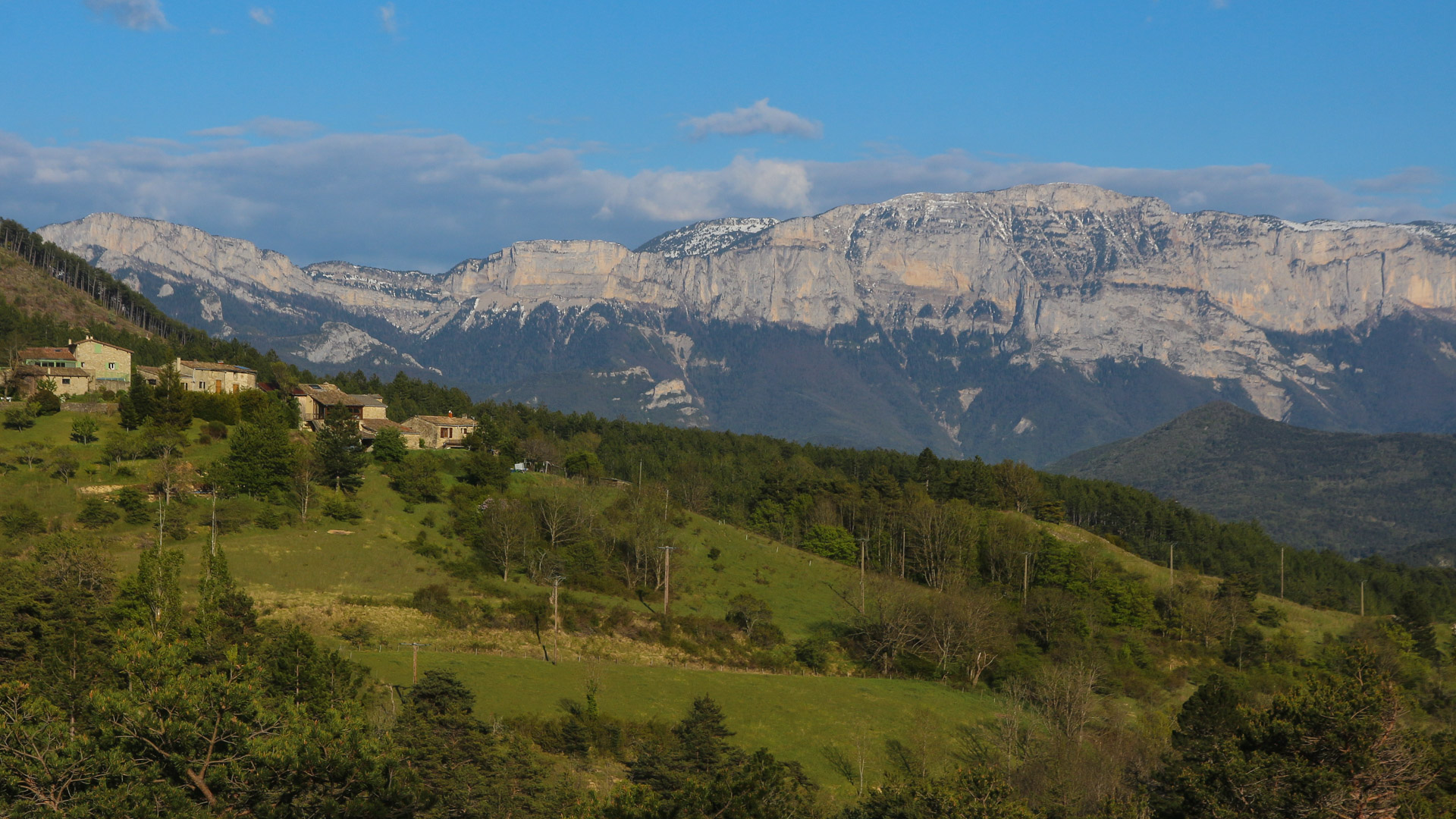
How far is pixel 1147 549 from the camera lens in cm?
16938

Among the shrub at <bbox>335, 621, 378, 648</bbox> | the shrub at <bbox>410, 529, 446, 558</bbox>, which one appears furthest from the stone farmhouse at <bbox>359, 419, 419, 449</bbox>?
the shrub at <bbox>335, 621, 378, 648</bbox>

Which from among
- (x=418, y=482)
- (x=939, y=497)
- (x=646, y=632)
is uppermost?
(x=418, y=482)

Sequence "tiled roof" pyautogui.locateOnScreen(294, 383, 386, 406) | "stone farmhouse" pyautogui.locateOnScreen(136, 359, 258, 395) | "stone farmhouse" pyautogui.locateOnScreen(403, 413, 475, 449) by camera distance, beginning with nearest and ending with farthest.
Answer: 1. "stone farmhouse" pyautogui.locateOnScreen(136, 359, 258, 395)
2. "tiled roof" pyautogui.locateOnScreen(294, 383, 386, 406)
3. "stone farmhouse" pyautogui.locateOnScreen(403, 413, 475, 449)

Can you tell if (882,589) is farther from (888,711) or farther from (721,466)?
(721,466)

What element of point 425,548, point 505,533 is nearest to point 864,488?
point 505,533

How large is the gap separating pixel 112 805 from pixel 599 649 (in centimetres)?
5049

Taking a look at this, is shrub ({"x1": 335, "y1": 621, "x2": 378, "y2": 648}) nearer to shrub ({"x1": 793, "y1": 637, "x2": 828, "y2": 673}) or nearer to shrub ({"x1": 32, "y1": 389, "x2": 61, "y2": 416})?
shrub ({"x1": 793, "y1": 637, "x2": 828, "y2": 673})

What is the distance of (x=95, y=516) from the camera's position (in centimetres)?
→ 8688

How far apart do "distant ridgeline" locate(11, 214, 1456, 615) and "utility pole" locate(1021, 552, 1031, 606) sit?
48.2 feet

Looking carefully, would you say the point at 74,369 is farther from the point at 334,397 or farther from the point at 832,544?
the point at 832,544

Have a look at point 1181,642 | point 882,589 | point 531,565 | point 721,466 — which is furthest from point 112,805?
point 721,466

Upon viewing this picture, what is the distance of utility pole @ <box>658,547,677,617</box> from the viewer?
3610 inches

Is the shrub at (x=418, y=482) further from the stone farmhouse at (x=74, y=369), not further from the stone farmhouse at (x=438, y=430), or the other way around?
Answer: the stone farmhouse at (x=74, y=369)

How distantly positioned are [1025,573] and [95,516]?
88487mm
